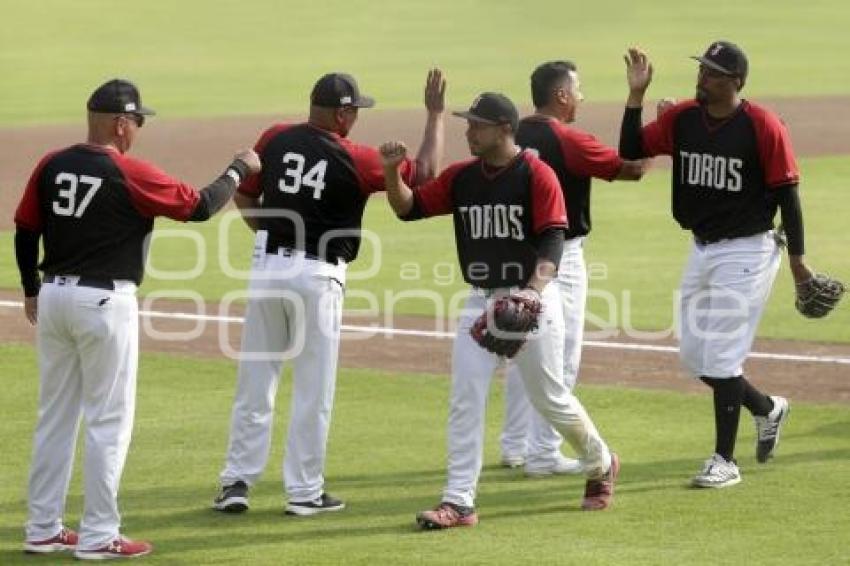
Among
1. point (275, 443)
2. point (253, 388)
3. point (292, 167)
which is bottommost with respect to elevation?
point (275, 443)

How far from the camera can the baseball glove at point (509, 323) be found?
886 centimetres

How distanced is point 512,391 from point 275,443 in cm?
164

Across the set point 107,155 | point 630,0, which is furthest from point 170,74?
point 107,155

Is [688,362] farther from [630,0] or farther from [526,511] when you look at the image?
[630,0]

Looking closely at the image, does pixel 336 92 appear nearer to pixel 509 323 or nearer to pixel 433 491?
pixel 509 323

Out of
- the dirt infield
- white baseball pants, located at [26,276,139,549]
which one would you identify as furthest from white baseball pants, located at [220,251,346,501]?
the dirt infield

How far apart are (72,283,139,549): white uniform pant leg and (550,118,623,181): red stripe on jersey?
285cm

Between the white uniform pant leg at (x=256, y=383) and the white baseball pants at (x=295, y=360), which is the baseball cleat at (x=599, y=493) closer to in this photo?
the white baseball pants at (x=295, y=360)

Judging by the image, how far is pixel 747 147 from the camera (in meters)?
9.95

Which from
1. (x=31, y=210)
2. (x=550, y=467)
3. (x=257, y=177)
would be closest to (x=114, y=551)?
(x=31, y=210)

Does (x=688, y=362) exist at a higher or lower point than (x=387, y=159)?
lower

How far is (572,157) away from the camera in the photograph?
10234mm

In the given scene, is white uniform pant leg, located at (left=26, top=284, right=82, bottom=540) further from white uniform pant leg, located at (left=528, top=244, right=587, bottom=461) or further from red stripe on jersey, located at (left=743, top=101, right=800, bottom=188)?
red stripe on jersey, located at (left=743, top=101, right=800, bottom=188)

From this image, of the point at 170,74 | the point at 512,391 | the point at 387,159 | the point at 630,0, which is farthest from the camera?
the point at 630,0
